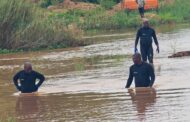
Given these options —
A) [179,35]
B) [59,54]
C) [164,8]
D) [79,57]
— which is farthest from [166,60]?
[164,8]

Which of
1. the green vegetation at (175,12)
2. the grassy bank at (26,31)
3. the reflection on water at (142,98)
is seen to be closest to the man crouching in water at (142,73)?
the reflection on water at (142,98)

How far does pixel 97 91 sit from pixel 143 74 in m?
1.33

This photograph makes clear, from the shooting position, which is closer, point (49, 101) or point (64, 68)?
point (49, 101)

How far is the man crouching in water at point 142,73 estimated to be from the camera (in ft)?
54.0

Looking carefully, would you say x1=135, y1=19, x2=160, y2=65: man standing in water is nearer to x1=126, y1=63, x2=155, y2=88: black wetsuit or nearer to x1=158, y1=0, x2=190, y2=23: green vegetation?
x1=126, y1=63, x2=155, y2=88: black wetsuit

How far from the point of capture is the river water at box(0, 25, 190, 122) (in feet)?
44.9

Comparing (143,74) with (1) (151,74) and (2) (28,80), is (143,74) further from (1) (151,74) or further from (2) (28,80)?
(2) (28,80)

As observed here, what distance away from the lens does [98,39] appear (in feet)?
120

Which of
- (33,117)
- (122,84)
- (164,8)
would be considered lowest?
(164,8)

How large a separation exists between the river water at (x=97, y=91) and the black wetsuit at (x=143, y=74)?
12.4 inches

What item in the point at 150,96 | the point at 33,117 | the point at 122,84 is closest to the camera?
the point at 33,117

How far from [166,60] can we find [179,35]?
9925 mm

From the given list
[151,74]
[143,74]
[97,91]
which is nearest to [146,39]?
[97,91]

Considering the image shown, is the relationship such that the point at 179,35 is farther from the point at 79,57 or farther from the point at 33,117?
the point at 33,117
